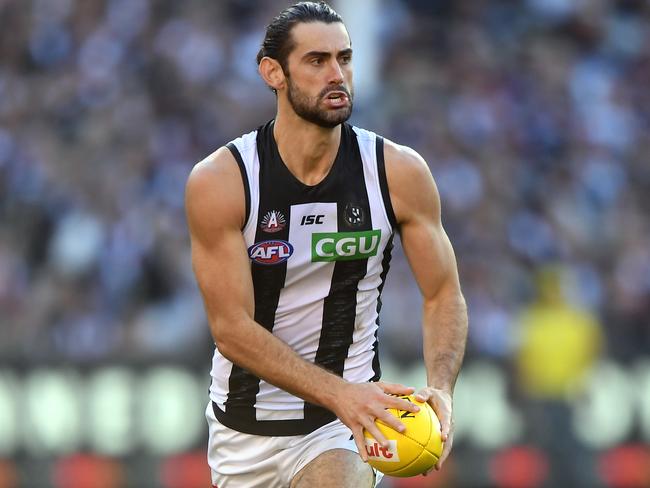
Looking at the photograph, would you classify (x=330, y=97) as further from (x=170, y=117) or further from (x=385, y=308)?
(x=170, y=117)

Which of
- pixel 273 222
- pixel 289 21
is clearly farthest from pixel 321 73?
pixel 273 222

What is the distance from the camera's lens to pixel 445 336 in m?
6.68

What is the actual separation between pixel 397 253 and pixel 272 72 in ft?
25.1

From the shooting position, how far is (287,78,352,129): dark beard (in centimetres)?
654

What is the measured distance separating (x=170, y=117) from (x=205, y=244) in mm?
9922

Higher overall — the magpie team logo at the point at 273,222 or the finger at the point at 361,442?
the magpie team logo at the point at 273,222

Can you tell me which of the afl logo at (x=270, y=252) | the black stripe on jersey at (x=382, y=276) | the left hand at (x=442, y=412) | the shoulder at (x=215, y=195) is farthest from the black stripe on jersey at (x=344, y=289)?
the left hand at (x=442, y=412)

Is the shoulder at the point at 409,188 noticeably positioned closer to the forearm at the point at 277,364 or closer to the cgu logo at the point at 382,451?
the forearm at the point at 277,364

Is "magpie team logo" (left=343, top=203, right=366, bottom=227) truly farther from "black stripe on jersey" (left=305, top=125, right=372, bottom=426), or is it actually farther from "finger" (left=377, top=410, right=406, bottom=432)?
"finger" (left=377, top=410, right=406, bottom=432)

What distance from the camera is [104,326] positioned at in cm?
1393

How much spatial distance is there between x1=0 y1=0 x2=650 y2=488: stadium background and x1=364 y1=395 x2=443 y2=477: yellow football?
595 cm

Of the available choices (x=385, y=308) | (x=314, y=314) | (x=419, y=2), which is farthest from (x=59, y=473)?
(x=419, y=2)

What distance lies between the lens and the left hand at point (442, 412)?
20.1ft

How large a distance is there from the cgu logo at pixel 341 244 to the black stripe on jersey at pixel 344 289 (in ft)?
0.10
